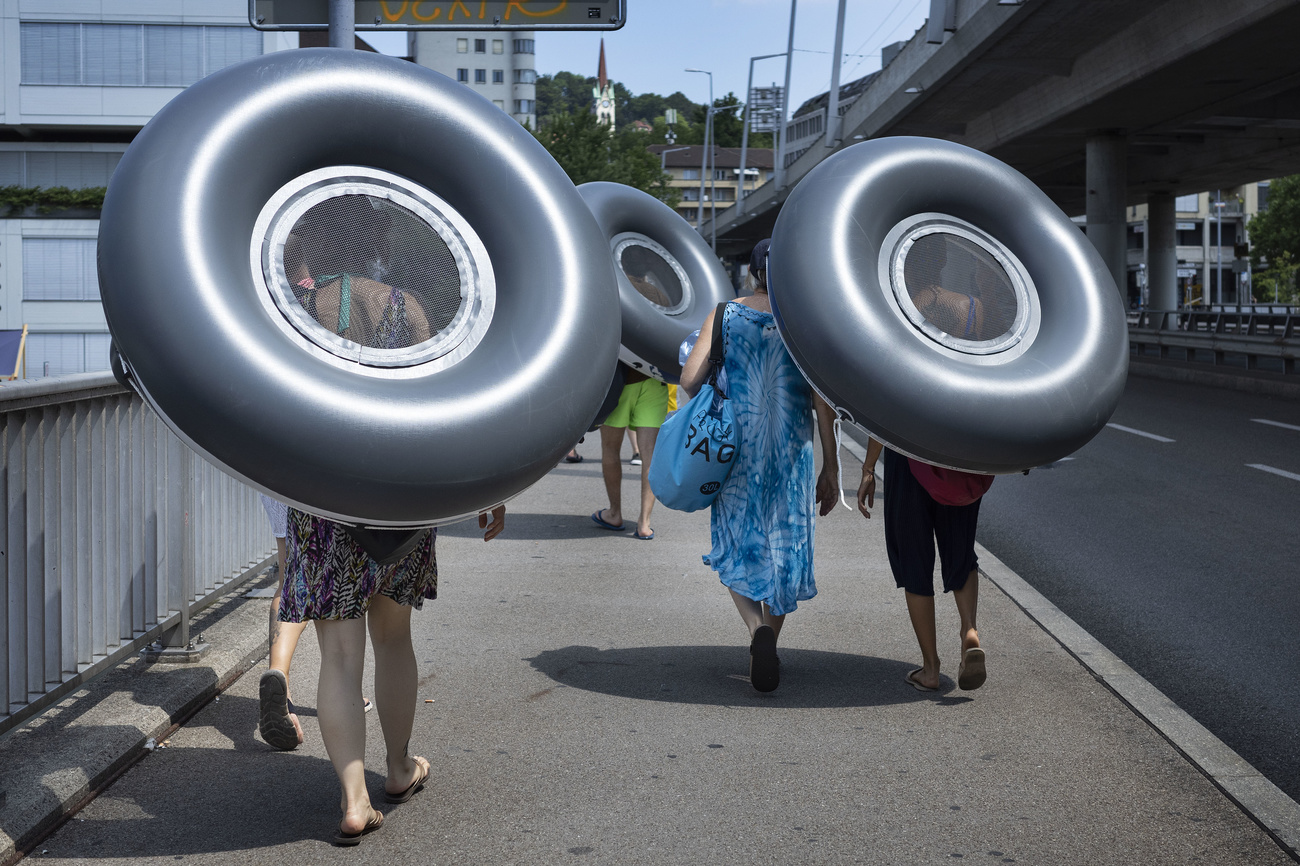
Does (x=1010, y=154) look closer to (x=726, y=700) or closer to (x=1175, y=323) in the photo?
(x=1175, y=323)

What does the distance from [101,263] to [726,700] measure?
2.75 metres

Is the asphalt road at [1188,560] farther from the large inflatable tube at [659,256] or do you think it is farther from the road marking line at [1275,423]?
the large inflatable tube at [659,256]

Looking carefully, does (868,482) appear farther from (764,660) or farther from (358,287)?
(358,287)

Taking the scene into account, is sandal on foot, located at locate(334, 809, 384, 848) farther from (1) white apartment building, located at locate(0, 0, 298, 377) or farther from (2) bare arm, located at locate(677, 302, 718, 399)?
(1) white apartment building, located at locate(0, 0, 298, 377)

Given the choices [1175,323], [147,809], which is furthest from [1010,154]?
[147,809]

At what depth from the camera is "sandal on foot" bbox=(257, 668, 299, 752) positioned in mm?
3920

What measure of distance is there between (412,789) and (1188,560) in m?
5.48

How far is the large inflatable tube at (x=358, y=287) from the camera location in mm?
2646

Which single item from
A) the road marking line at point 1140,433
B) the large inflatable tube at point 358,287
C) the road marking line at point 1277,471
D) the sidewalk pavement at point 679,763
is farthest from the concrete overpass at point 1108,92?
the large inflatable tube at point 358,287

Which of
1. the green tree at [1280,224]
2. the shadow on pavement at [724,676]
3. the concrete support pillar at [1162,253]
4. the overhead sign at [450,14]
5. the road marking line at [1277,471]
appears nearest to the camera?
the shadow on pavement at [724,676]

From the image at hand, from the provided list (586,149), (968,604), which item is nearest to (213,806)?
(968,604)

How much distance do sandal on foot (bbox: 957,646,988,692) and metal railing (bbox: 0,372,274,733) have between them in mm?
2934

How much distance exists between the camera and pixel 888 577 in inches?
273

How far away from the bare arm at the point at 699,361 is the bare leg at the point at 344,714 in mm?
1948
